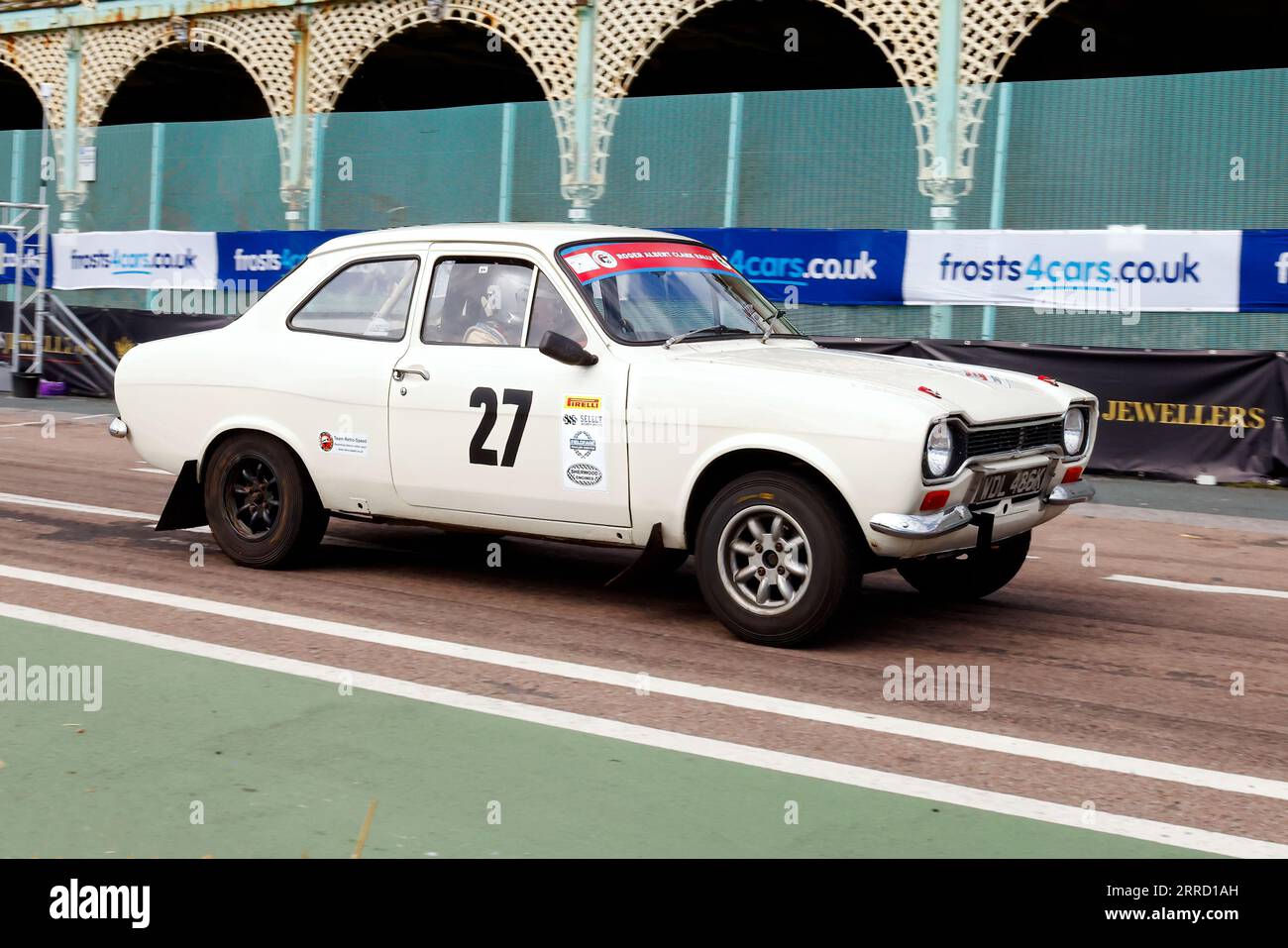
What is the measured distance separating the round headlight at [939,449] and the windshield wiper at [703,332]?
4.57ft

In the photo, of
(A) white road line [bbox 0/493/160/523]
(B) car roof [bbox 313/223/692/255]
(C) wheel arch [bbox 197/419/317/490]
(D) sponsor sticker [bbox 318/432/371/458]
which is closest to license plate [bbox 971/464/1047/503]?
(B) car roof [bbox 313/223/692/255]

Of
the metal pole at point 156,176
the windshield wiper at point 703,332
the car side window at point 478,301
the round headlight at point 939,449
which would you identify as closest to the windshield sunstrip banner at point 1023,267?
the windshield wiper at point 703,332

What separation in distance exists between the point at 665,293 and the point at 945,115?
32.1 feet

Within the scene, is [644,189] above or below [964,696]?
above

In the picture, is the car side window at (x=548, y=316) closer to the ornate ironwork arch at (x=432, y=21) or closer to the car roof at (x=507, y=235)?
the car roof at (x=507, y=235)

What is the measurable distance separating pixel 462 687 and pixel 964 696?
6.33ft

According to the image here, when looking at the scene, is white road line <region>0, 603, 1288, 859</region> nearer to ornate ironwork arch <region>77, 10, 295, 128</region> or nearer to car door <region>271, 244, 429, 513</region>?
car door <region>271, 244, 429, 513</region>

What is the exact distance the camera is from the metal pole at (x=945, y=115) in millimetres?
15586

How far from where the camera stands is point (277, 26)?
21750 millimetres

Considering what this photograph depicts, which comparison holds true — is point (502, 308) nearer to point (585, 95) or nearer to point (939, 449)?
point (939, 449)
